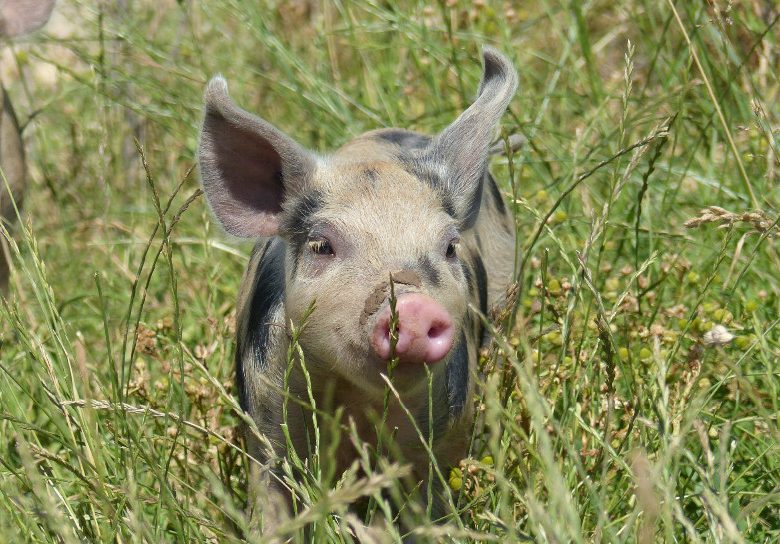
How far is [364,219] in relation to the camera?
3.83 metres

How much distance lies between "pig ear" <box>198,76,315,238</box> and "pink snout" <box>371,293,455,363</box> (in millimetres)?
923

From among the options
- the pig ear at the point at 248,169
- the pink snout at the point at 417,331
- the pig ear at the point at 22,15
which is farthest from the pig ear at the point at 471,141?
the pig ear at the point at 22,15

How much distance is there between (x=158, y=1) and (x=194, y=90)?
138 centimetres

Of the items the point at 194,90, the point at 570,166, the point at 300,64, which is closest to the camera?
the point at 570,166

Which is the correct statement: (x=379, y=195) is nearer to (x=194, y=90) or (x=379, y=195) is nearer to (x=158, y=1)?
(x=194, y=90)

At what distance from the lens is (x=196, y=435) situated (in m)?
4.42

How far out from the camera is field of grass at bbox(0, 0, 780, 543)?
3.08 meters

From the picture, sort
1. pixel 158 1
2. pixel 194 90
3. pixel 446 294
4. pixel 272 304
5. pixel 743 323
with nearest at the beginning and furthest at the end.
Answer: pixel 446 294
pixel 272 304
pixel 743 323
pixel 194 90
pixel 158 1

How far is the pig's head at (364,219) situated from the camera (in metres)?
3.47

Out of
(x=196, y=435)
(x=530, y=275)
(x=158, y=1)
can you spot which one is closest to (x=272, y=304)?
(x=196, y=435)

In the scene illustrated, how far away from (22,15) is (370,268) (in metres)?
3.71

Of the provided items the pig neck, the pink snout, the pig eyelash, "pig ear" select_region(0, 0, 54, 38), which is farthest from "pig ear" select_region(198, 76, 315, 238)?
"pig ear" select_region(0, 0, 54, 38)

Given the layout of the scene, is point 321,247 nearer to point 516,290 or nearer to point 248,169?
point 248,169

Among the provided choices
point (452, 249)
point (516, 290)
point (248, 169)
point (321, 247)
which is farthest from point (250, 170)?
point (516, 290)
